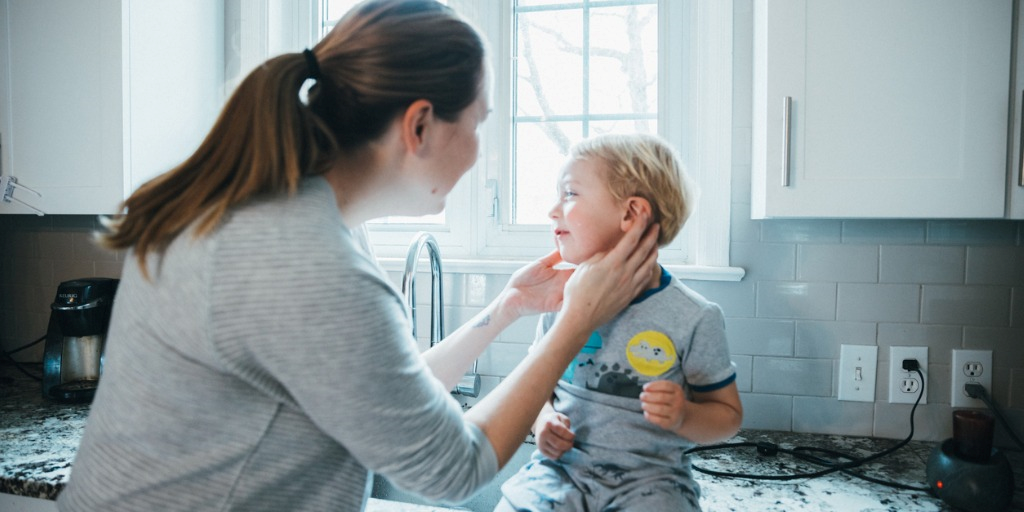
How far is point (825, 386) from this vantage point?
5.07 feet

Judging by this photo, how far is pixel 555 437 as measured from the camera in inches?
41.4

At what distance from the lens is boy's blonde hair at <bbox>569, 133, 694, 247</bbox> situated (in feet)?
3.74

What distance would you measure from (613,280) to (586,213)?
0.19m

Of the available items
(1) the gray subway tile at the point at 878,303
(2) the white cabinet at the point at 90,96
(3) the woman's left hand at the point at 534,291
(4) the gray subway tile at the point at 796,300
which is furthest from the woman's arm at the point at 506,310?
(2) the white cabinet at the point at 90,96

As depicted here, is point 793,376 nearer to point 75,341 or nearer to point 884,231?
point 884,231

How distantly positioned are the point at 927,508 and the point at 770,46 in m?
0.96

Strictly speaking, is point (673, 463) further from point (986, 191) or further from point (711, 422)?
point (986, 191)

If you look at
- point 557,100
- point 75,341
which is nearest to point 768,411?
point 557,100

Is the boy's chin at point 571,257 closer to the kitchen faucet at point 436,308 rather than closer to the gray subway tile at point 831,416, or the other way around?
the kitchen faucet at point 436,308

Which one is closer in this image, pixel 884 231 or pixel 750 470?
pixel 750 470

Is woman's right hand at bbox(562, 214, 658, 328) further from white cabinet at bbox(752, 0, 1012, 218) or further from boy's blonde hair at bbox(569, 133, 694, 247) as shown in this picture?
white cabinet at bbox(752, 0, 1012, 218)

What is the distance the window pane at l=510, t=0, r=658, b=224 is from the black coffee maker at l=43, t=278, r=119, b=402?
121cm

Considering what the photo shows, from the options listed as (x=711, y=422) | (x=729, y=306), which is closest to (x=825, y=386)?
(x=729, y=306)

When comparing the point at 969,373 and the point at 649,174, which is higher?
the point at 649,174
